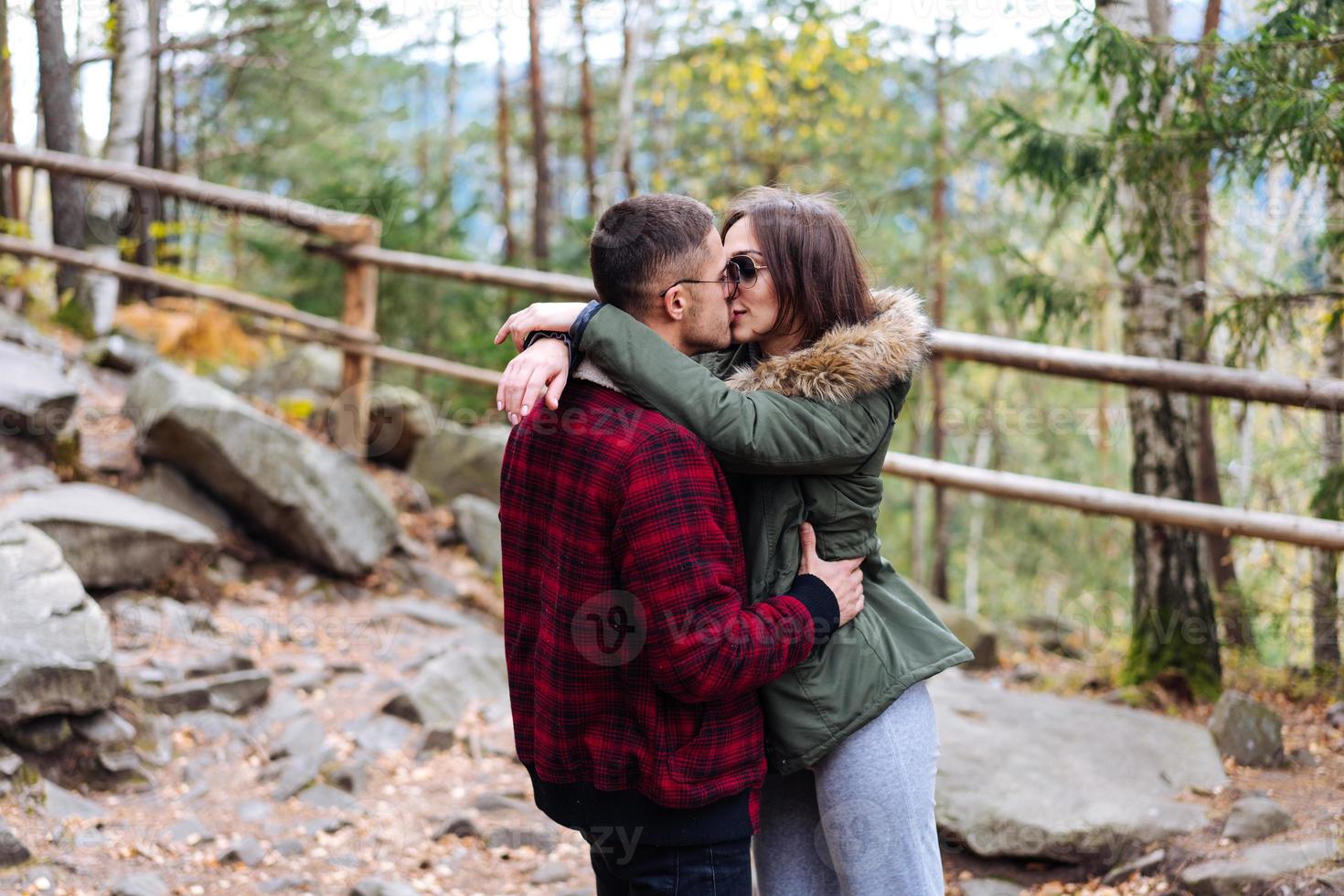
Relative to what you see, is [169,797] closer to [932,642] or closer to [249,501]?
[249,501]

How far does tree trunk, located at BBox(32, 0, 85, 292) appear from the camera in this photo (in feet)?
25.2

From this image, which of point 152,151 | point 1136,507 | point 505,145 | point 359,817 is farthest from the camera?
point 505,145

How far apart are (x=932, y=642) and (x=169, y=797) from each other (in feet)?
10.1

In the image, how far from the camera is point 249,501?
18.6 ft

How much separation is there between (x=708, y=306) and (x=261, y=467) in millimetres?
4403

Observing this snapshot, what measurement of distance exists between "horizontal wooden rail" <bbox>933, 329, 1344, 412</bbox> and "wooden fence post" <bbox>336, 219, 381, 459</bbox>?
3641 mm

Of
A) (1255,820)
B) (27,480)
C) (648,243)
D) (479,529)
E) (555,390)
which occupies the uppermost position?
(648,243)

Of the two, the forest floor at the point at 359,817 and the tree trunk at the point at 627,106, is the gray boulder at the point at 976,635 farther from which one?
the tree trunk at the point at 627,106

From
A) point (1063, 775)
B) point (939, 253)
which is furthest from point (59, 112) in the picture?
point (939, 253)

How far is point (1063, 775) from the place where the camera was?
3.62 meters

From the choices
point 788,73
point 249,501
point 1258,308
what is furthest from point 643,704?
point 788,73

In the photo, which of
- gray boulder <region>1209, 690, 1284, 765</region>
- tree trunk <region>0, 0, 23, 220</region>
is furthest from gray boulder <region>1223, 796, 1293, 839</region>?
tree trunk <region>0, 0, 23, 220</region>

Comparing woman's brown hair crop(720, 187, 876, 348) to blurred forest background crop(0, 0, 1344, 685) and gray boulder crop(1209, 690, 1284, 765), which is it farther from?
gray boulder crop(1209, 690, 1284, 765)

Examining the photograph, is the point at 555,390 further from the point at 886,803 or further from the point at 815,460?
the point at 886,803
